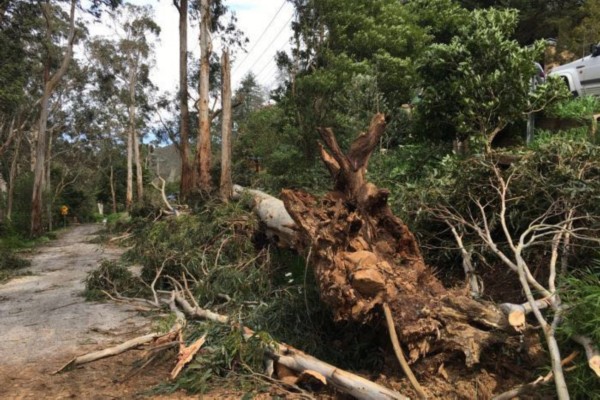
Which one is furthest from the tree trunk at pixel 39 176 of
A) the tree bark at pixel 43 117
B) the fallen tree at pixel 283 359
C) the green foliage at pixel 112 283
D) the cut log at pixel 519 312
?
the cut log at pixel 519 312

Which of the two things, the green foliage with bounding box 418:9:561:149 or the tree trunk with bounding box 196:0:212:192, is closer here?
the green foliage with bounding box 418:9:561:149

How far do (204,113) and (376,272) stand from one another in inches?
490

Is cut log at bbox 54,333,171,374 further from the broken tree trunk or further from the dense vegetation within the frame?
the broken tree trunk

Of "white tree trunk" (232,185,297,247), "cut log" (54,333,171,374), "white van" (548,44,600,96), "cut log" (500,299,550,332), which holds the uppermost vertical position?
"white van" (548,44,600,96)

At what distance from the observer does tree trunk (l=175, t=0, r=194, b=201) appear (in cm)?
1612

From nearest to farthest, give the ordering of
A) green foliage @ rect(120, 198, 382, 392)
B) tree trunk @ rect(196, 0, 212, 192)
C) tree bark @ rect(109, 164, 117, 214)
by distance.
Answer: green foliage @ rect(120, 198, 382, 392) < tree trunk @ rect(196, 0, 212, 192) < tree bark @ rect(109, 164, 117, 214)

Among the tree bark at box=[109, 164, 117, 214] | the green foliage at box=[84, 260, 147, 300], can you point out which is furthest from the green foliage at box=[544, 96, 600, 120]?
the tree bark at box=[109, 164, 117, 214]

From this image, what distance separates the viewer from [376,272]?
3.53 m

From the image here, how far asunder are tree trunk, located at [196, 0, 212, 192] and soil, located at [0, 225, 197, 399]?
5.97 m

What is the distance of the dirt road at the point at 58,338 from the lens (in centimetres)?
386

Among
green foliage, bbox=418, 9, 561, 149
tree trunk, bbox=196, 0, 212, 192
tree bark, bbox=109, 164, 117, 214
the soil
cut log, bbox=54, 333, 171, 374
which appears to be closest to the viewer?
the soil

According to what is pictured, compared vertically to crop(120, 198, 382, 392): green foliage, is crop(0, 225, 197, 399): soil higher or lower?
lower

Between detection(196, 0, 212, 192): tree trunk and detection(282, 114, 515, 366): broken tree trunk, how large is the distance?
945cm

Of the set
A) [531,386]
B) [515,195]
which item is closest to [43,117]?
[515,195]
